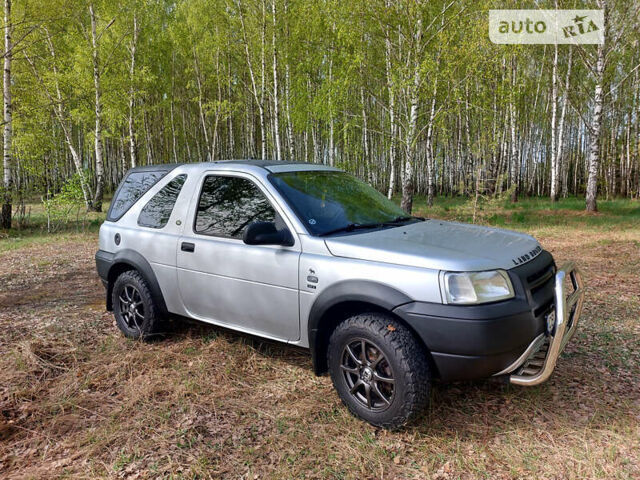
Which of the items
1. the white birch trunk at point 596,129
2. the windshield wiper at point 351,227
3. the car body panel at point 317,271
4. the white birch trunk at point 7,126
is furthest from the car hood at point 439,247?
the white birch trunk at point 596,129

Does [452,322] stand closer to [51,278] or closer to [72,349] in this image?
[72,349]

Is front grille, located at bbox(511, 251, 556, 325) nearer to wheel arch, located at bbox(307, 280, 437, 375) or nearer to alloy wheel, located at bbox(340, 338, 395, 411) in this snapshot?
wheel arch, located at bbox(307, 280, 437, 375)

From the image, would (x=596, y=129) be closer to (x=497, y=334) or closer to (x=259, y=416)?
(x=497, y=334)

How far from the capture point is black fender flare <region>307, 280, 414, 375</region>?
9.23ft

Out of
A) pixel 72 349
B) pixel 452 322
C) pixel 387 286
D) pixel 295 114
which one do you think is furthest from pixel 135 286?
pixel 295 114

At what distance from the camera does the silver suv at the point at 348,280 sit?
2715 mm

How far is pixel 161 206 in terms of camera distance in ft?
14.2

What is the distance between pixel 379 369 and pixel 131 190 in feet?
10.9

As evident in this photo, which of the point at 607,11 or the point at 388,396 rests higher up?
the point at 607,11

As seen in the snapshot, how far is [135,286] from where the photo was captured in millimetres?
4406

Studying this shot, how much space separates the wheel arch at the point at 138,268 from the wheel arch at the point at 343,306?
5.87ft

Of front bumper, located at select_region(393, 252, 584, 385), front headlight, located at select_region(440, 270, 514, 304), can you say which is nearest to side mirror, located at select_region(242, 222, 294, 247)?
front bumper, located at select_region(393, 252, 584, 385)

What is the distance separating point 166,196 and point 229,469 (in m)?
2.62

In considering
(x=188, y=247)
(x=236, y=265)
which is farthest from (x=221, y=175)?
(x=236, y=265)
